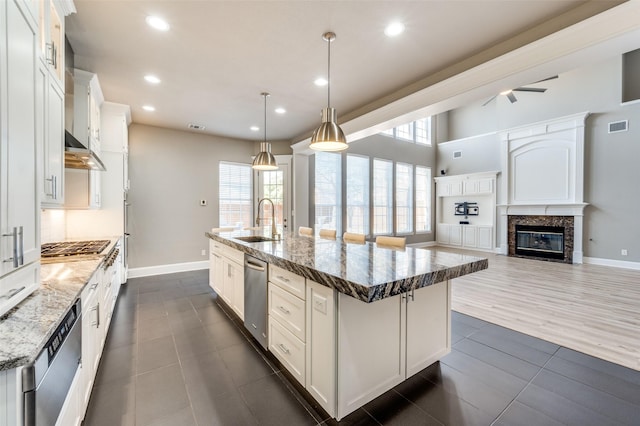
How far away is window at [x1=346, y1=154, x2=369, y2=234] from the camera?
7.45m

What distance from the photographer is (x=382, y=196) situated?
8195mm

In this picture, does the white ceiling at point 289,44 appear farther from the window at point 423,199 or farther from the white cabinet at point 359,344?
the window at point 423,199

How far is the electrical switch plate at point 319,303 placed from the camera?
164 cm

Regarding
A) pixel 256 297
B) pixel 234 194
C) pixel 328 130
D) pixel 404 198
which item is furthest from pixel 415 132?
pixel 256 297

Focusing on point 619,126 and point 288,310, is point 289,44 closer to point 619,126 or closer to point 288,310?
point 288,310

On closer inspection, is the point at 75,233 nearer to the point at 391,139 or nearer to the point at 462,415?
the point at 462,415

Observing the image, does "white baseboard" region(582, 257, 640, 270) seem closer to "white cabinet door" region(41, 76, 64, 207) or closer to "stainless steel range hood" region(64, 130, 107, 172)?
"white cabinet door" region(41, 76, 64, 207)

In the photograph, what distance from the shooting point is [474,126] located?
8914 mm

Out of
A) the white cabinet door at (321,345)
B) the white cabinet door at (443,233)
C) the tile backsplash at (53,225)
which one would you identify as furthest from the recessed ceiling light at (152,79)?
the white cabinet door at (443,233)

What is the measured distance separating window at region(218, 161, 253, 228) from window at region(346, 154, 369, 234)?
104 inches

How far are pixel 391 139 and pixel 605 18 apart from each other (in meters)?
6.28

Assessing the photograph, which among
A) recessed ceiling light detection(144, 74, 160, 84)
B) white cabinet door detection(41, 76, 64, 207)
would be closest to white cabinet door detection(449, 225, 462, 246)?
recessed ceiling light detection(144, 74, 160, 84)

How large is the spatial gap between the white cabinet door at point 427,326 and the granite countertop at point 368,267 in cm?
27

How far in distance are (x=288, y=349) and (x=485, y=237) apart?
797cm
